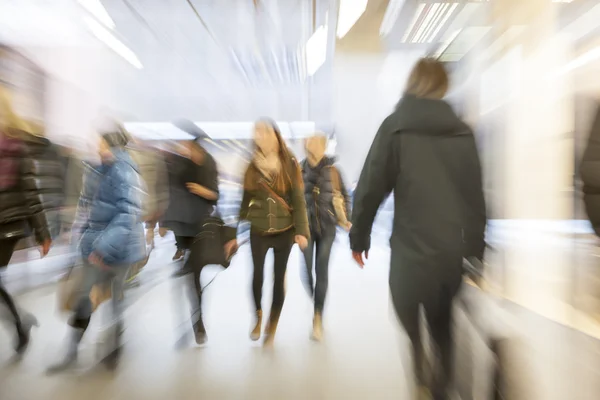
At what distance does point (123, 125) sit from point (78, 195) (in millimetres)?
436

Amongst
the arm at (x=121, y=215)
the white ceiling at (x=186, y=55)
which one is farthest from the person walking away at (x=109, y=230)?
the white ceiling at (x=186, y=55)

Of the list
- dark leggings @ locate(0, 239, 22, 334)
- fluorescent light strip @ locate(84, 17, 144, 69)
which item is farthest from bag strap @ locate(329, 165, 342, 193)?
dark leggings @ locate(0, 239, 22, 334)

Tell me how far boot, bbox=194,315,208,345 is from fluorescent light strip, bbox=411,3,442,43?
1.80m

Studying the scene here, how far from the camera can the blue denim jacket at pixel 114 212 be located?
74.4 inches

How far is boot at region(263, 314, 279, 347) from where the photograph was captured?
198 centimetres

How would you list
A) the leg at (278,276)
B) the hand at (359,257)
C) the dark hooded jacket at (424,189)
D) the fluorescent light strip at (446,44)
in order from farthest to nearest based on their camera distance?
the leg at (278,276) → the fluorescent light strip at (446,44) → the hand at (359,257) → the dark hooded jacket at (424,189)

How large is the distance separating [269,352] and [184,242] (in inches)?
29.1

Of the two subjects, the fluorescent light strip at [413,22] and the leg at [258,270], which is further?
the leg at [258,270]

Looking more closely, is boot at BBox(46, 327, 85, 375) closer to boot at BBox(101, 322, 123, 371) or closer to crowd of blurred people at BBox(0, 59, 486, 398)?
crowd of blurred people at BBox(0, 59, 486, 398)

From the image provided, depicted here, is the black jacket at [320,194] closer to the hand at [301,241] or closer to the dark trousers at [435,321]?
the hand at [301,241]

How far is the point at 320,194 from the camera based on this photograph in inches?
76.2

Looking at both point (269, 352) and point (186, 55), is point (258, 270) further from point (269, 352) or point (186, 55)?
point (186, 55)

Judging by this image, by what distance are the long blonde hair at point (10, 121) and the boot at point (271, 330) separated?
158 cm

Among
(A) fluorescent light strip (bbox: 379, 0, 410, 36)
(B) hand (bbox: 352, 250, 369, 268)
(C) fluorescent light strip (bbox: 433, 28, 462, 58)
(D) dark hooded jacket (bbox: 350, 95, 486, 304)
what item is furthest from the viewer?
(A) fluorescent light strip (bbox: 379, 0, 410, 36)
